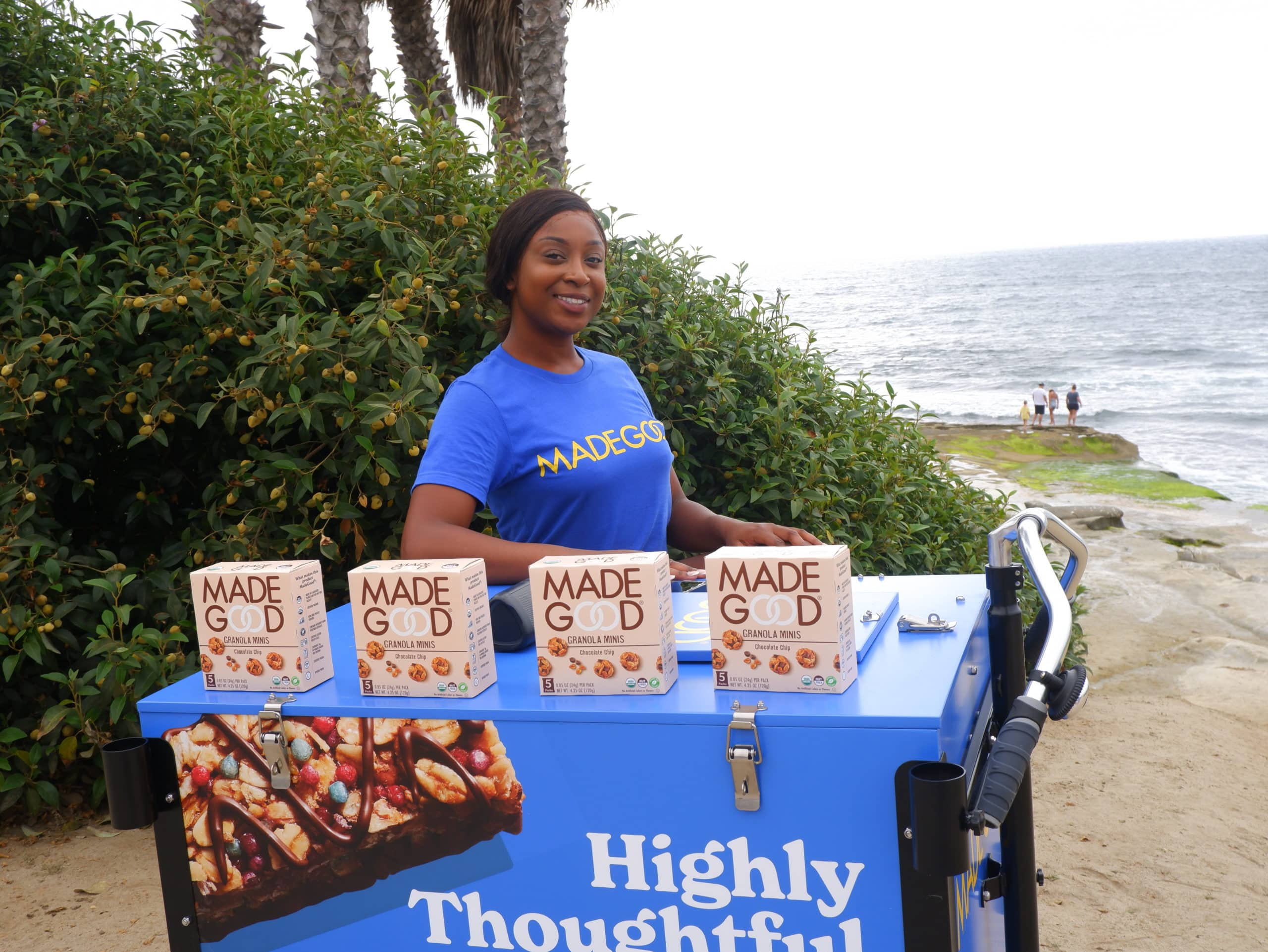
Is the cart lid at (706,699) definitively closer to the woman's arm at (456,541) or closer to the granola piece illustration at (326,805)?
the granola piece illustration at (326,805)

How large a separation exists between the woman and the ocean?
3437 mm

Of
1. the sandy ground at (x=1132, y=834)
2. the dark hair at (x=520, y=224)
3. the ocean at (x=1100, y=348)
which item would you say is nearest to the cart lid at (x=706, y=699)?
the dark hair at (x=520, y=224)

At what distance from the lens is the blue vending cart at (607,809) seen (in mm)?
1244

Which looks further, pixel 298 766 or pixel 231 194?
pixel 231 194

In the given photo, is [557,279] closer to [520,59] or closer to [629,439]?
[629,439]

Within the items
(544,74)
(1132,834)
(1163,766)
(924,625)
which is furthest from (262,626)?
(544,74)

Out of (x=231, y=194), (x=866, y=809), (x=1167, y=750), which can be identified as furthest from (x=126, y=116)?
(x=1167, y=750)

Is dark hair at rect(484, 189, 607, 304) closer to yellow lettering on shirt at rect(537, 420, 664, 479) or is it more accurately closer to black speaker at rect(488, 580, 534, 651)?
yellow lettering on shirt at rect(537, 420, 664, 479)

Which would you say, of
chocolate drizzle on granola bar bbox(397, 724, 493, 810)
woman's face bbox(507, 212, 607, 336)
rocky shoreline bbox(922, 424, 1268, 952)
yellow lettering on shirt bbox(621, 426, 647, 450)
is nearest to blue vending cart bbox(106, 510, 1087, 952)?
chocolate drizzle on granola bar bbox(397, 724, 493, 810)

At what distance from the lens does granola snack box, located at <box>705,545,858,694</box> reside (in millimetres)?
1293

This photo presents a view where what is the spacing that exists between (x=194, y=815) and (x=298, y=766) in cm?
21

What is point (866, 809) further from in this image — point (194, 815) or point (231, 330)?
point (231, 330)

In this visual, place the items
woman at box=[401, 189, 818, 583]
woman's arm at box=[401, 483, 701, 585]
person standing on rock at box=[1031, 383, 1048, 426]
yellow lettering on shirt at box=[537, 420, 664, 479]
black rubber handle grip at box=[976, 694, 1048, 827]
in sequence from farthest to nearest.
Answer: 1. person standing on rock at box=[1031, 383, 1048, 426]
2. yellow lettering on shirt at box=[537, 420, 664, 479]
3. woman at box=[401, 189, 818, 583]
4. woman's arm at box=[401, 483, 701, 585]
5. black rubber handle grip at box=[976, 694, 1048, 827]

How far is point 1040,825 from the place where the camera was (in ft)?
13.1
